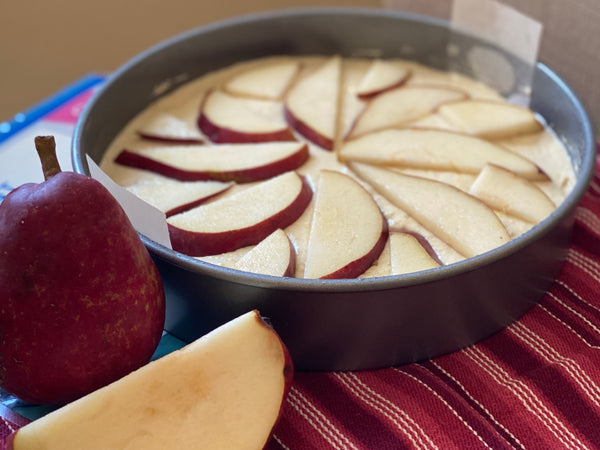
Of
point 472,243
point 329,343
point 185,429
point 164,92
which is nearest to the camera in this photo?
point 185,429

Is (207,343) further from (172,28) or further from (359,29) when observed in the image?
(172,28)

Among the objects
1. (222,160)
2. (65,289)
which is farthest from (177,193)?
(65,289)

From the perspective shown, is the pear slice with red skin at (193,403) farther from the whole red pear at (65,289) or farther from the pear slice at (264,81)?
the pear slice at (264,81)

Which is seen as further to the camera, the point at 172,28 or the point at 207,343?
the point at 172,28

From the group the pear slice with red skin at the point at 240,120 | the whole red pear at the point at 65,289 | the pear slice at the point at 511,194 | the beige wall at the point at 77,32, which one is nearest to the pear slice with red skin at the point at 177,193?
the pear slice with red skin at the point at 240,120

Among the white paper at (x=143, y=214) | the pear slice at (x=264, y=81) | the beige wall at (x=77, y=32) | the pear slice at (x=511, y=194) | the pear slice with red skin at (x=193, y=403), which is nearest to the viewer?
the pear slice with red skin at (x=193, y=403)

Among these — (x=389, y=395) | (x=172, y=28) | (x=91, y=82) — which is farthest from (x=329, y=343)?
(x=172, y=28)
